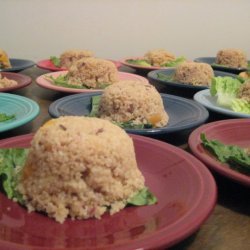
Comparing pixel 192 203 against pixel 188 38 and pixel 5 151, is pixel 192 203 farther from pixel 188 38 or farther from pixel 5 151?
pixel 188 38

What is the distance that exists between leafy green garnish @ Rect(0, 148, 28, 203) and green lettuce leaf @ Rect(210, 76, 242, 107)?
104 centimetres

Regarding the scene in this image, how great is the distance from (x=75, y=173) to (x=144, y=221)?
191 mm

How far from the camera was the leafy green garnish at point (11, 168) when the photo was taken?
35.4 inches

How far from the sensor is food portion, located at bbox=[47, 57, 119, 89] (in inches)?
77.2

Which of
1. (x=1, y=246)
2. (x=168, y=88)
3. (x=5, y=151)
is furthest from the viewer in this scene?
(x=168, y=88)

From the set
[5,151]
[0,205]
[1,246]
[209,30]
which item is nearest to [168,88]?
[5,151]

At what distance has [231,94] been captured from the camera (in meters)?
1.84

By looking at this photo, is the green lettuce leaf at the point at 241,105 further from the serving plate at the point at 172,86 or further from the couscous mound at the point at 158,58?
the couscous mound at the point at 158,58

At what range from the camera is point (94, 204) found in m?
0.87

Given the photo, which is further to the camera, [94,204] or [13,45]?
[13,45]

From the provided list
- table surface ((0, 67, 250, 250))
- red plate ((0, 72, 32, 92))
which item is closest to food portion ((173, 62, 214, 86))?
red plate ((0, 72, 32, 92))

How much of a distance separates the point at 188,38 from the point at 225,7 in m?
0.47

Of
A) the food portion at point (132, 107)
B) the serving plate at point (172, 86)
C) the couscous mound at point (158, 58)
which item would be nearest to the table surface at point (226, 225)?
the food portion at point (132, 107)

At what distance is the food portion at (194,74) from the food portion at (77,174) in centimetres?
126
